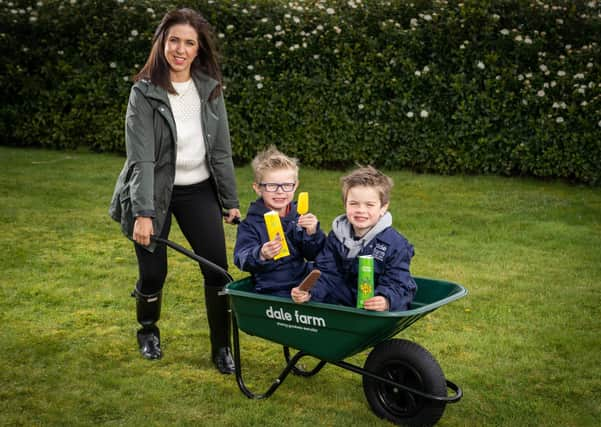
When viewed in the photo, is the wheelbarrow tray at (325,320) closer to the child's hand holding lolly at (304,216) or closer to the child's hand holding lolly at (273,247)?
the child's hand holding lolly at (273,247)

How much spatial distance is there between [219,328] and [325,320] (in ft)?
3.25

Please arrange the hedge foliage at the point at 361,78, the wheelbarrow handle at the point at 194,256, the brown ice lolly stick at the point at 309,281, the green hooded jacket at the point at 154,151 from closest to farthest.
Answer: the brown ice lolly stick at the point at 309,281, the wheelbarrow handle at the point at 194,256, the green hooded jacket at the point at 154,151, the hedge foliage at the point at 361,78

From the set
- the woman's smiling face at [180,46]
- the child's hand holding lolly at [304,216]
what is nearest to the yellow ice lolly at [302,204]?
the child's hand holding lolly at [304,216]

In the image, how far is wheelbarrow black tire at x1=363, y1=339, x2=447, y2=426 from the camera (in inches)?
122

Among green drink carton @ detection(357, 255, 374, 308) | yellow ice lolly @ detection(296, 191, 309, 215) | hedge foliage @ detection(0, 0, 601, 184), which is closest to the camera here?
green drink carton @ detection(357, 255, 374, 308)

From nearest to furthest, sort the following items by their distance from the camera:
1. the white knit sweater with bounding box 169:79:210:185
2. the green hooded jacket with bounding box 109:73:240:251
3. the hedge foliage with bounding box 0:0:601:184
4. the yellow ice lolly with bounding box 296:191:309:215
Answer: the yellow ice lolly with bounding box 296:191:309:215 < the green hooded jacket with bounding box 109:73:240:251 < the white knit sweater with bounding box 169:79:210:185 < the hedge foliage with bounding box 0:0:601:184

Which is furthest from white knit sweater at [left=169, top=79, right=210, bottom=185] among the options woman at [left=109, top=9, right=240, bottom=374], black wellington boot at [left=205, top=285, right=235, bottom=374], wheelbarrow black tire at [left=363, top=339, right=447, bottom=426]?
wheelbarrow black tire at [left=363, top=339, right=447, bottom=426]

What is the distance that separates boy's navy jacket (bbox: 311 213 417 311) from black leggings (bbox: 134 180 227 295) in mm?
632

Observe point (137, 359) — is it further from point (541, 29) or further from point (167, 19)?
point (541, 29)

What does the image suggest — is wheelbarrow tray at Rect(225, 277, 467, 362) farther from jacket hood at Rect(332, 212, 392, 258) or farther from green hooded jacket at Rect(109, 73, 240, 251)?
green hooded jacket at Rect(109, 73, 240, 251)

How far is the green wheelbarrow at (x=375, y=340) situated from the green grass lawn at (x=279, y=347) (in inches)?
6.1

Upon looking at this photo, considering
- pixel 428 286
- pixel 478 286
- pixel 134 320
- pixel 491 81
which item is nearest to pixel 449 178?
pixel 491 81

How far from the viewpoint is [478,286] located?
530 centimetres

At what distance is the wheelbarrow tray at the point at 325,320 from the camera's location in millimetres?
2990
